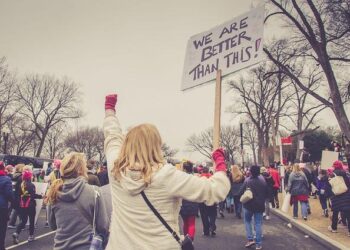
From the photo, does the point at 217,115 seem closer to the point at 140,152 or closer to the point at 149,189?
the point at 140,152

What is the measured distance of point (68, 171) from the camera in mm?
4199

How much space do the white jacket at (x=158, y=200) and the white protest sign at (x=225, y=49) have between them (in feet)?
5.38

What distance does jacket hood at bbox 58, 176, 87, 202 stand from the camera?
4.02 metres

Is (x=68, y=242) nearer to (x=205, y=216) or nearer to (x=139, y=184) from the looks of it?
(x=139, y=184)

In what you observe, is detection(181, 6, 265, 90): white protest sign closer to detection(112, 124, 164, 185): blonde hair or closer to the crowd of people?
the crowd of people

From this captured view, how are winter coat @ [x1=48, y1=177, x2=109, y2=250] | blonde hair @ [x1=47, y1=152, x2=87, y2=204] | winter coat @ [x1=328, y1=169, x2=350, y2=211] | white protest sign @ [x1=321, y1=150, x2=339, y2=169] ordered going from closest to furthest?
winter coat @ [x1=48, y1=177, x2=109, y2=250], blonde hair @ [x1=47, y1=152, x2=87, y2=204], winter coat @ [x1=328, y1=169, x2=350, y2=211], white protest sign @ [x1=321, y1=150, x2=339, y2=169]

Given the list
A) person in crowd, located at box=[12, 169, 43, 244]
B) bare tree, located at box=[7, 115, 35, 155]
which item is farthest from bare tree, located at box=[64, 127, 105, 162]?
person in crowd, located at box=[12, 169, 43, 244]

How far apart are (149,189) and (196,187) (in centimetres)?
29

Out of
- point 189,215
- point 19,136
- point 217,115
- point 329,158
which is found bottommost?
point 189,215

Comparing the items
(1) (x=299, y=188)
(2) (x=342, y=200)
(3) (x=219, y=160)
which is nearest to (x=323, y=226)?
(1) (x=299, y=188)

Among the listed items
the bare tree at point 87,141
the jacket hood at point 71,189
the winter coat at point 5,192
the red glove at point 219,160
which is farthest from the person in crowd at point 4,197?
the bare tree at point 87,141

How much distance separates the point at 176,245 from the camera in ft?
8.07

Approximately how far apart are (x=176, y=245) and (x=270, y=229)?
11.0 metres

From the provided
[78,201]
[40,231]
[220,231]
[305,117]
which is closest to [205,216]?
[220,231]
